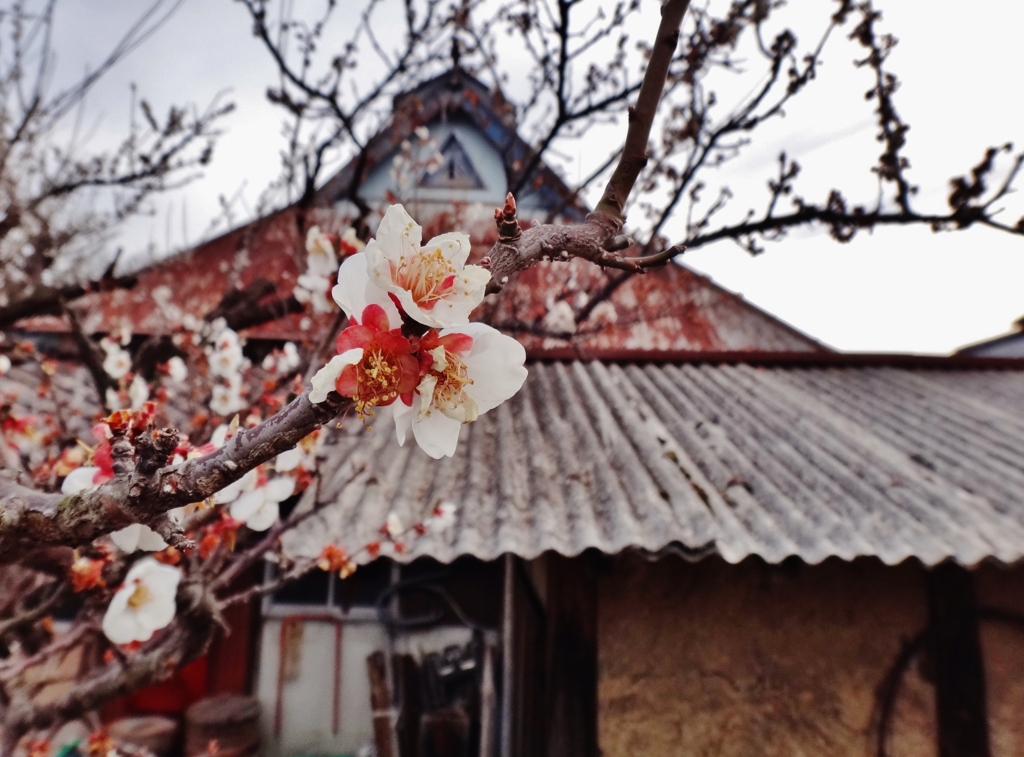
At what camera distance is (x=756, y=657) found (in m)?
3.28

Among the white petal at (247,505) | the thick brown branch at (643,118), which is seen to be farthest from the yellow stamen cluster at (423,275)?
the white petal at (247,505)

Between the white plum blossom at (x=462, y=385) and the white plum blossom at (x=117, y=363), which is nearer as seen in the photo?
the white plum blossom at (x=462, y=385)

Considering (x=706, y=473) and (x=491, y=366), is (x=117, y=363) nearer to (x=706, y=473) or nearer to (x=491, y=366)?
(x=706, y=473)

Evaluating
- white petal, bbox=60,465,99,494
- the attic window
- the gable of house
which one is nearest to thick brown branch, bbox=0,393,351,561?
white petal, bbox=60,465,99,494

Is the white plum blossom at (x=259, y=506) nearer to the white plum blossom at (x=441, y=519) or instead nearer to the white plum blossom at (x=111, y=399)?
the white plum blossom at (x=441, y=519)

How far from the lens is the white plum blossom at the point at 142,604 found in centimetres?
188

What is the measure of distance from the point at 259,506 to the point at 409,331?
1.69 meters

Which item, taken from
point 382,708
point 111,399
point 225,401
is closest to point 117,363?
point 225,401

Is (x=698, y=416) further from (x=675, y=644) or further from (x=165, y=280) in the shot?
(x=165, y=280)

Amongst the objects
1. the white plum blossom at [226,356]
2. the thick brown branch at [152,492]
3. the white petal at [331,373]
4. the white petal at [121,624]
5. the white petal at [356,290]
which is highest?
the white plum blossom at [226,356]

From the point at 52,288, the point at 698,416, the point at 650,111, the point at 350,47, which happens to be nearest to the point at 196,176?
the point at 350,47

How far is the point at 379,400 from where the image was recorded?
0.72m

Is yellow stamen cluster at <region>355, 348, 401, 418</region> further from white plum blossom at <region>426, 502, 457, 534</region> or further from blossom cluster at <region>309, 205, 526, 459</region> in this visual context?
white plum blossom at <region>426, 502, 457, 534</region>

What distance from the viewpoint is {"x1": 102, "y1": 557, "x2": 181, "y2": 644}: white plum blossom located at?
1.88m
